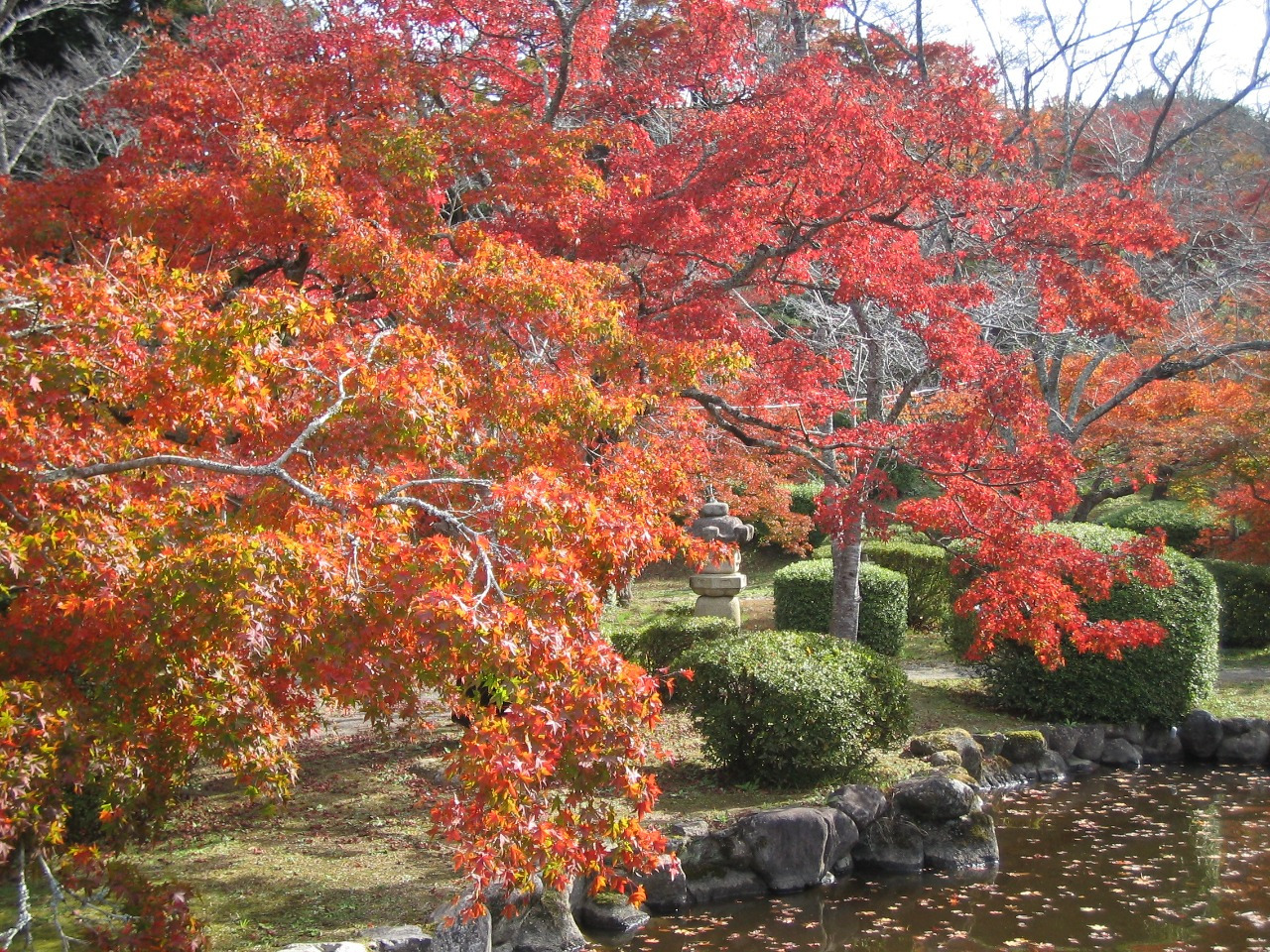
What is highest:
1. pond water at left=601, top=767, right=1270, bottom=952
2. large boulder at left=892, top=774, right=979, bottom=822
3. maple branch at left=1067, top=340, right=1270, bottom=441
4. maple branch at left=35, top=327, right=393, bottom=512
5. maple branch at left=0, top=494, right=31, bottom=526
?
maple branch at left=1067, top=340, right=1270, bottom=441

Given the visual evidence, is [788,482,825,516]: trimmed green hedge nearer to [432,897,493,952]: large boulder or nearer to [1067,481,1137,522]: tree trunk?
[1067,481,1137,522]: tree trunk

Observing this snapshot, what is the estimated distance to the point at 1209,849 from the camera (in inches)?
274

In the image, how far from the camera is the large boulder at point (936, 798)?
6.80 metres

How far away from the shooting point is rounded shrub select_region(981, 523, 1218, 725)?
939cm

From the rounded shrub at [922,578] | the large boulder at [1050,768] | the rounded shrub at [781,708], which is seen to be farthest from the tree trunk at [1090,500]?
the rounded shrub at [781,708]

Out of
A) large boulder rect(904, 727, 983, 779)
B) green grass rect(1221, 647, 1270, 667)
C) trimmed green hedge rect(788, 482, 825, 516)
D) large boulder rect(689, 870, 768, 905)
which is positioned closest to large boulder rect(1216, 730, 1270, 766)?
large boulder rect(904, 727, 983, 779)

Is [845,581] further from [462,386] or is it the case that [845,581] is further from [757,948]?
[462,386]

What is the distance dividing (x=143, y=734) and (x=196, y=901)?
208cm

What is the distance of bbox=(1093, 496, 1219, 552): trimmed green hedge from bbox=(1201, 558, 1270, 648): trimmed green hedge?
2.32 metres

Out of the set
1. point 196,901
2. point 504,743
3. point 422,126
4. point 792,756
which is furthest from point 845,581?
point 504,743

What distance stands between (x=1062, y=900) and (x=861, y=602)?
6.69 metres

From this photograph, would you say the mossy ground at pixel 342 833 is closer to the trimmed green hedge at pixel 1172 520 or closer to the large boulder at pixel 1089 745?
the large boulder at pixel 1089 745

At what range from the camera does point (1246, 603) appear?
14.0 metres

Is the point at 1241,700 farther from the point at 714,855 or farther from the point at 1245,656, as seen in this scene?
the point at 714,855
